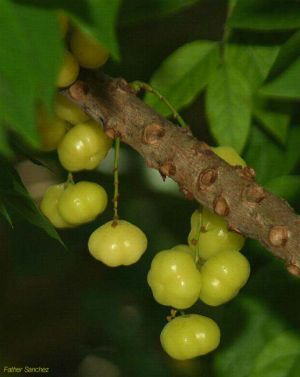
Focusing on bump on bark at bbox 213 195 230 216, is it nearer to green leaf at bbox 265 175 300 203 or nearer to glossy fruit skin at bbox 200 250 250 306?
glossy fruit skin at bbox 200 250 250 306

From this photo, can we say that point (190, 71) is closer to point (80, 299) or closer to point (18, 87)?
point (18, 87)

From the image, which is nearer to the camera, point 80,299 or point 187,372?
point 187,372

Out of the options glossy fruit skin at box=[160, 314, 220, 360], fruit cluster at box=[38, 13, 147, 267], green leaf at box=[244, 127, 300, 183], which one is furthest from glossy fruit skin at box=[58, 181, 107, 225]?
green leaf at box=[244, 127, 300, 183]

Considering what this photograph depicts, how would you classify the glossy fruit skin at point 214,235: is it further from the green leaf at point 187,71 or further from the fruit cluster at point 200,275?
the green leaf at point 187,71

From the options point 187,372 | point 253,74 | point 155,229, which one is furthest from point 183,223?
point 253,74

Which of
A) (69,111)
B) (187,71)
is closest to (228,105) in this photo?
(187,71)

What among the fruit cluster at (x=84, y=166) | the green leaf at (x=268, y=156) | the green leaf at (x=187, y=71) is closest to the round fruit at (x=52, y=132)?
the fruit cluster at (x=84, y=166)
